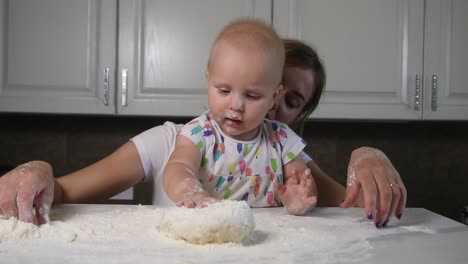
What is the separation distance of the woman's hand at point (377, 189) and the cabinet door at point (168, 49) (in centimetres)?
106

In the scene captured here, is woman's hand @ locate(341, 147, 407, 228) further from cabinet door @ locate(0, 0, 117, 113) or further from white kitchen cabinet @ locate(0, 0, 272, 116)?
cabinet door @ locate(0, 0, 117, 113)

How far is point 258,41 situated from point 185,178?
0.28 metres

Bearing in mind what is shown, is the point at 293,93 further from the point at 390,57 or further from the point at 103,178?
the point at 390,57

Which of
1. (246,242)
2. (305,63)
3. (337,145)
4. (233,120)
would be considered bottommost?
(337,145)

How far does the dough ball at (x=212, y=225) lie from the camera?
50cm

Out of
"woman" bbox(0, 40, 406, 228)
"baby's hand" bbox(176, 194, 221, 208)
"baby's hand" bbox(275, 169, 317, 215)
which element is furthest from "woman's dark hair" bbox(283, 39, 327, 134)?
"baby's hand" bbox(176, 194, 221, 208)

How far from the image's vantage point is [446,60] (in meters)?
1.83

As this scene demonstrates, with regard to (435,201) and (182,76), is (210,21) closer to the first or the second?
(182,76)

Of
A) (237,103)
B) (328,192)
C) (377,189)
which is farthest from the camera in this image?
(328,192)

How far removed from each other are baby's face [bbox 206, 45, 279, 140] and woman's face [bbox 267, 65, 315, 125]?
282 mm

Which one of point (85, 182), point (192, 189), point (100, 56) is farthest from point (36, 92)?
point (192, 189)

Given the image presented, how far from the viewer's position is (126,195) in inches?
80.0

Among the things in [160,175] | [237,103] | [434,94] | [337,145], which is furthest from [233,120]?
[337,145]

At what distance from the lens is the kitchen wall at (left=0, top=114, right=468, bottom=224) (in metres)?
2.12
